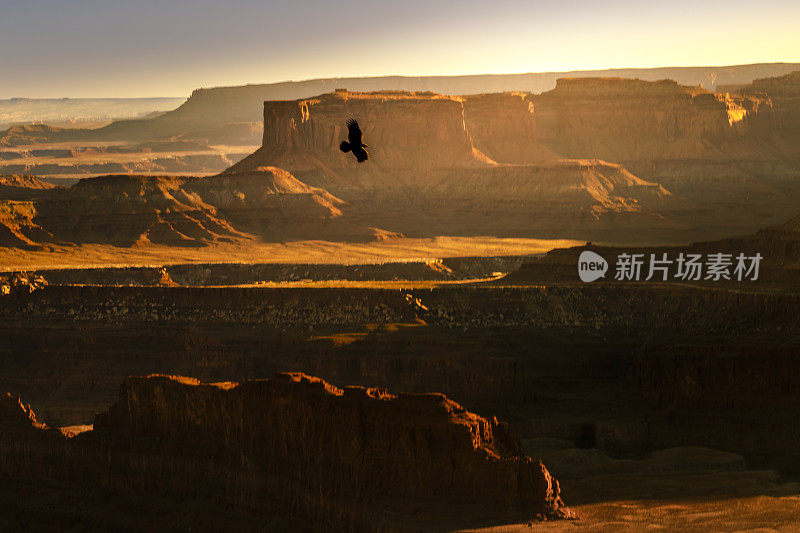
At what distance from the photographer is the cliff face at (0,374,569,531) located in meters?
42.9

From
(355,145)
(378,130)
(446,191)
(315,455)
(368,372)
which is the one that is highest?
(378,130)

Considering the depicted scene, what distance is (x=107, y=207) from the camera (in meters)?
154

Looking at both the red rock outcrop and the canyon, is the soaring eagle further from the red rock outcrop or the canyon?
the red rock outcrop

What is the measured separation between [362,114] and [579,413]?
127747mm

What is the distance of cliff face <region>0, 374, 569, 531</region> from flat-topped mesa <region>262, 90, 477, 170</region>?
13904 cm

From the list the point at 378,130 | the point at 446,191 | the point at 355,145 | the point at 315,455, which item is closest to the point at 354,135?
the point at 355,145

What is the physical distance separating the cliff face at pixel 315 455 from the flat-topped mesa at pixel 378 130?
456 feet

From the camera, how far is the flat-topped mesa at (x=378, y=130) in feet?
622

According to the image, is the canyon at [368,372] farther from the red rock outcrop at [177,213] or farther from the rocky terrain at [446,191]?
the rocky terrain at [446,191]

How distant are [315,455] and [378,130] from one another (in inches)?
5840

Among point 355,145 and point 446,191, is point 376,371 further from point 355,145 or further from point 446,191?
point 446,191

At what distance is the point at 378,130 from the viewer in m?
192

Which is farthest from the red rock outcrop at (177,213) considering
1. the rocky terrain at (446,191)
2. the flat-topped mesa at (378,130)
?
the flat-topped mesa at (378,130)

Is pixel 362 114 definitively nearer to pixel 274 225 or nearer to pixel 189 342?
pixel 274 225
